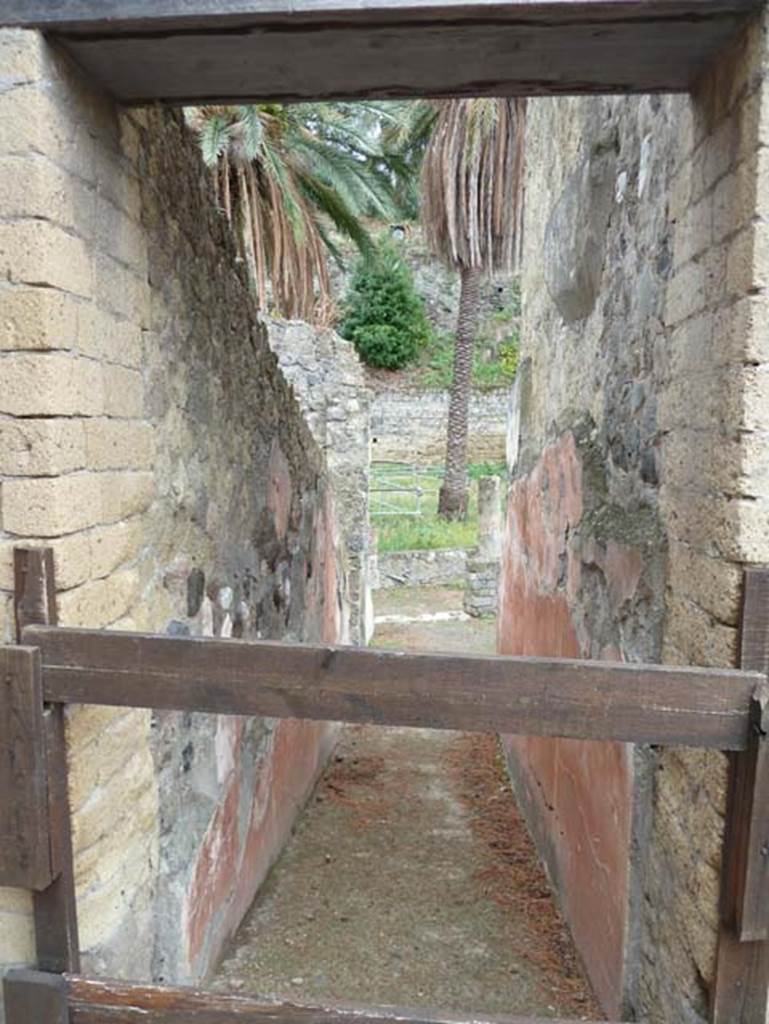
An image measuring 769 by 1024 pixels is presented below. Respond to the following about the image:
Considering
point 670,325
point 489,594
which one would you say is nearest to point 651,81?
point 670,325

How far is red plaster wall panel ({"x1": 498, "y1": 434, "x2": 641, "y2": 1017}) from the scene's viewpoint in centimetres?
259

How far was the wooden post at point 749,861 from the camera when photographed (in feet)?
5.15

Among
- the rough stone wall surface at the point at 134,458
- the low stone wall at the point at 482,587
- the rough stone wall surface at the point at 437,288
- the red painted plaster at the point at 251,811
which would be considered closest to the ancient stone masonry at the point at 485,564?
the low stone wall at the point at 482,587

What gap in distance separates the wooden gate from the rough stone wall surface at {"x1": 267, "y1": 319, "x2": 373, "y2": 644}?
5757 millimetres

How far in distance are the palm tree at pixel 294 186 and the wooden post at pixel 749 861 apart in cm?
669

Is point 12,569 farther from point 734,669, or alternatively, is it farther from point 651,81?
point 651,81

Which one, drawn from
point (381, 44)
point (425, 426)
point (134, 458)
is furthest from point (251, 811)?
point (425, 426)

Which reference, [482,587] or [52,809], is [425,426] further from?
[52,809]

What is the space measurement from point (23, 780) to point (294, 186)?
26.1ft

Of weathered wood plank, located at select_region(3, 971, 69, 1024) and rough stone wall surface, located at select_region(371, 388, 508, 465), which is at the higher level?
rough stone wall surface, located at select_region(371, 388, 508, 465)

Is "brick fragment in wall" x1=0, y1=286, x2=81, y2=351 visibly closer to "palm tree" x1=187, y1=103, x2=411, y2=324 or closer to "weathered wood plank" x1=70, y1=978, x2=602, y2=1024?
"weathered wood plank" x1=70, y1=978, x2=602, y2=1024

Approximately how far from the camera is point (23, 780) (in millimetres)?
1724

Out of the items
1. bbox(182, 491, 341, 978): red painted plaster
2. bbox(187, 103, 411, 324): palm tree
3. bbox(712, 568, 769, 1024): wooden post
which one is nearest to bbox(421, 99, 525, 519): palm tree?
bbox(187, 103, 411, 324): palm tree

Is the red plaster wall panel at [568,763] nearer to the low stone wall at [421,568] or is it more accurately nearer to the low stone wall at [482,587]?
the low stone wall at [482,587]
